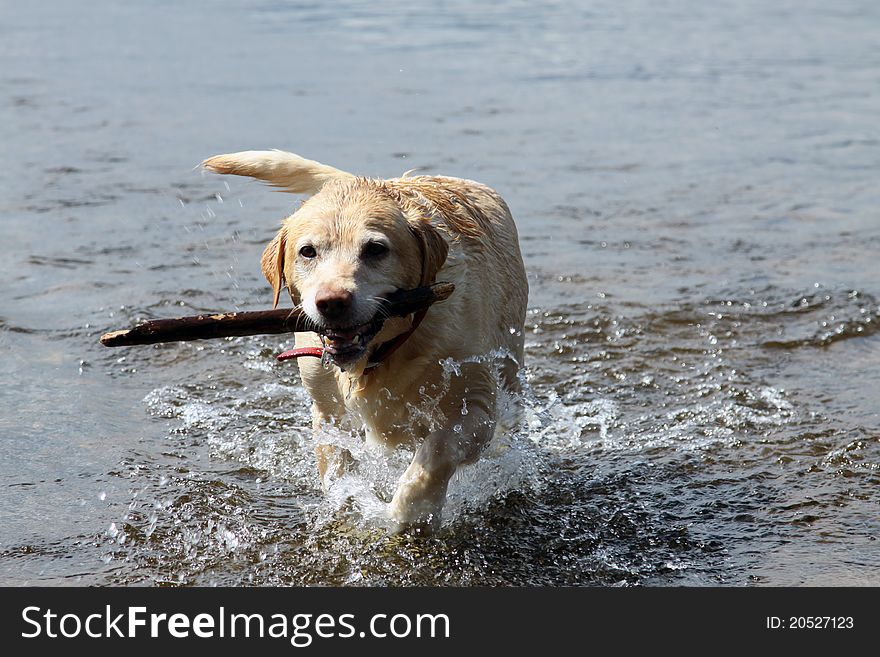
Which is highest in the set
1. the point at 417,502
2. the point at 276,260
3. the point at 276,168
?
the point at 276,168

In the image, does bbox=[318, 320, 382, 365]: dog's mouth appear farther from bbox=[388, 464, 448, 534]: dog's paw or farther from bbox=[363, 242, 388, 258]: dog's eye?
bbox=[388, 464, 448, 534]: dog's paw

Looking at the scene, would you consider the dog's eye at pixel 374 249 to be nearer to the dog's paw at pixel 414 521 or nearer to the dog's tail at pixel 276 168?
the dog's tail at pixel 276 168

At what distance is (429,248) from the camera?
4555 mm

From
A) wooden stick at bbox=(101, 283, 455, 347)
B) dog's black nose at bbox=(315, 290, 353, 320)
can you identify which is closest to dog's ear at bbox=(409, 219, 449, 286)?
wooden stick at bbox=(101, 283, 455, 347)

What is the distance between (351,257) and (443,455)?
3.05 feet

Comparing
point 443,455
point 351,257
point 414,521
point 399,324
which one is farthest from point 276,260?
point 414,521

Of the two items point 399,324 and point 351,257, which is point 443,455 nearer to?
point 399,324

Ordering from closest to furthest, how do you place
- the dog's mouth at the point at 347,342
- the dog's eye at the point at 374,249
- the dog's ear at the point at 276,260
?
the dog's mouth at the point at 347,342
the dog's eye at the point at 374,249
the dog's ear at the point at 276,260

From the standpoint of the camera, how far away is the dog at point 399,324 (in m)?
4.29

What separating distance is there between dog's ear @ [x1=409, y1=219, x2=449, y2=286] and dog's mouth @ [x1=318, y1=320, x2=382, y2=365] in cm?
42

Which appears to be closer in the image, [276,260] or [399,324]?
[399,324]

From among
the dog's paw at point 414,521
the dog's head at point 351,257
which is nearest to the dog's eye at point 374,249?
the dog's head at point 351,257

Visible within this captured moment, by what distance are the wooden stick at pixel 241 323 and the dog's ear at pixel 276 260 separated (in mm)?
211

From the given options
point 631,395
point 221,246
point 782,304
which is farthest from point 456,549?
point 221,246
